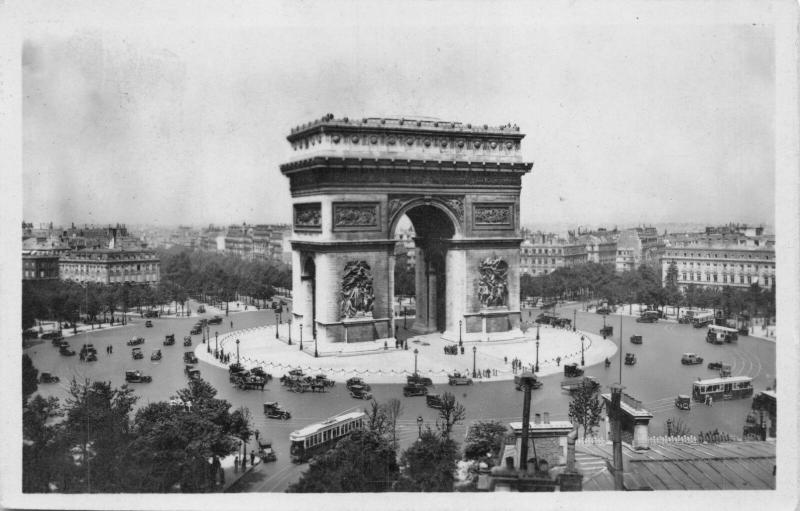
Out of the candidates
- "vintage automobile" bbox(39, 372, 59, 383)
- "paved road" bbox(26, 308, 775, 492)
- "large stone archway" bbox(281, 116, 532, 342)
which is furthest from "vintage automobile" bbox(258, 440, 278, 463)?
"large stone archway" bbox(281, 116, 532, 342)

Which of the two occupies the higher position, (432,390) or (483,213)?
(483,213)

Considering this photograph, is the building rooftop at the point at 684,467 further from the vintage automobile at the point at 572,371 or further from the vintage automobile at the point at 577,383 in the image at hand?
the vintage automobile at the point at 572,371

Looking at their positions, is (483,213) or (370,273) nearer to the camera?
(370,273)

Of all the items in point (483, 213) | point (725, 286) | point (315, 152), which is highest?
point (315, 152)

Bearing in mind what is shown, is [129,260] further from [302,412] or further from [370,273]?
[302,412]

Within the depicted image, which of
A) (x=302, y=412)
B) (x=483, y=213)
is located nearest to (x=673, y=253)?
(x=483, y=213)

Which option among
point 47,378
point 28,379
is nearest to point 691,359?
point 47,378

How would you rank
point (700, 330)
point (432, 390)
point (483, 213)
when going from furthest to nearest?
point (700, 330) < point (483, 213) < point (432, 390)
